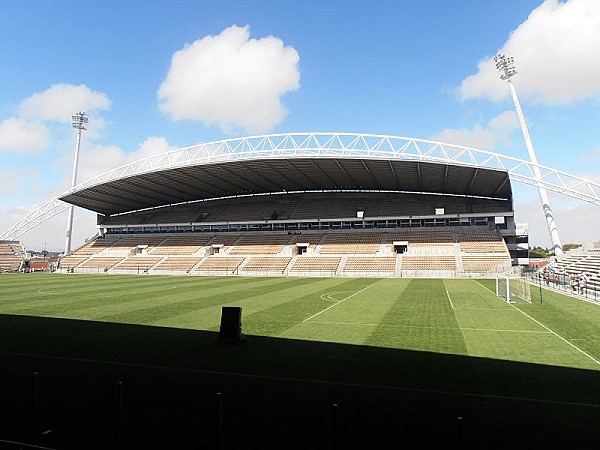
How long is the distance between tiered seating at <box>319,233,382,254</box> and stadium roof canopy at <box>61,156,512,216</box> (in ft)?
27.1

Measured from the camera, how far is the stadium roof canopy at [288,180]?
49.8m

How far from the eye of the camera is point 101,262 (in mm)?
65750

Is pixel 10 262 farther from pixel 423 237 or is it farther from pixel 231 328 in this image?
pixel 231 328

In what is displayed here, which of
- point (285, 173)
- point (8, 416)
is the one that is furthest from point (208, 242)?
point (8, 416)

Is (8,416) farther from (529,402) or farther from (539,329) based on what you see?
(539,329)

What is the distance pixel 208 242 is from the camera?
67438mm

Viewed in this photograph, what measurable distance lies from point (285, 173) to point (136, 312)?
3960cm

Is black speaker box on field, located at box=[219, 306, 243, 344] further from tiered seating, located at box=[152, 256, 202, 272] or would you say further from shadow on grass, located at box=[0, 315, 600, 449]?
tiered seating, located at box=[152, 256, 202, 272]

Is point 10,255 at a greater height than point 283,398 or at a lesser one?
greater

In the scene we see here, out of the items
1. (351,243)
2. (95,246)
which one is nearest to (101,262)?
(95,246)

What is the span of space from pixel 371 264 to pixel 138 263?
37.0 metres

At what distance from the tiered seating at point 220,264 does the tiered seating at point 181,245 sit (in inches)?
231

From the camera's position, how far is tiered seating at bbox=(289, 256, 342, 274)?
2101 inches

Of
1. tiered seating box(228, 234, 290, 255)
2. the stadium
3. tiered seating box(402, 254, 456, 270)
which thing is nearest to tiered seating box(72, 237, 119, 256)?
tiered seating box(228, 234, 290, 255)
